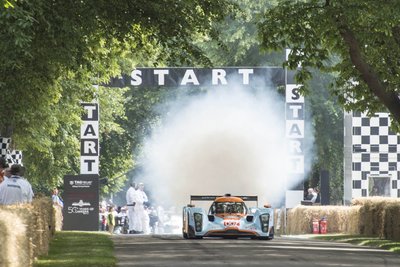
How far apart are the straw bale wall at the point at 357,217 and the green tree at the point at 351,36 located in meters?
3.24

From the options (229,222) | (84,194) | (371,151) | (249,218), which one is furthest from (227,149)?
(229,222)

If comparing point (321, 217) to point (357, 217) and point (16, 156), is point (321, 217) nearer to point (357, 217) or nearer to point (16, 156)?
point (357, 217)

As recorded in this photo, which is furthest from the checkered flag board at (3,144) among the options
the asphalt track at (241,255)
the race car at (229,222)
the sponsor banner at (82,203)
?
the sponsor banner at (82,203)

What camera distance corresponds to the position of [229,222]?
30406 millimetres

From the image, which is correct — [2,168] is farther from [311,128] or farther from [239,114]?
[311,128]

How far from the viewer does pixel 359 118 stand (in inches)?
1618

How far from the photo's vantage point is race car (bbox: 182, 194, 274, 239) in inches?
1197

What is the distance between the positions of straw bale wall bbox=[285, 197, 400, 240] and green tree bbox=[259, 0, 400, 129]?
324 cm

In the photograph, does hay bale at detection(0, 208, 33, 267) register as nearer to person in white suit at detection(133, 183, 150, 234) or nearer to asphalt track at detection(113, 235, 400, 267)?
asphalt track at detection(113, 235, 400, 267)

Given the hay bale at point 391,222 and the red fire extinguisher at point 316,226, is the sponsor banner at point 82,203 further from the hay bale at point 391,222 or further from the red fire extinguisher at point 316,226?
the hay bale at point 391,222

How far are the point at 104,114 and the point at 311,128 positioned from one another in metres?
11.6

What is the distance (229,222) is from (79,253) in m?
7.43

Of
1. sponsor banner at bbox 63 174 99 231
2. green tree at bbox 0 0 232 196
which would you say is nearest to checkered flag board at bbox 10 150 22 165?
sponsor banner at bbox 63 174 99 231

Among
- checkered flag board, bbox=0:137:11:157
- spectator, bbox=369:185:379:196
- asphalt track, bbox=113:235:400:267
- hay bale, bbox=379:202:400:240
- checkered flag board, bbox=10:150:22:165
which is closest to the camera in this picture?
asphalt track, bbox=113:235:400:267
